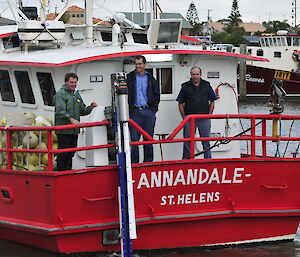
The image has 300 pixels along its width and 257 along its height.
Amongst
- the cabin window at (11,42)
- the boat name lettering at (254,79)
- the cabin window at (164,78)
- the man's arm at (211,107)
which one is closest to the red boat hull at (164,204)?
the man's arm at (211,107)

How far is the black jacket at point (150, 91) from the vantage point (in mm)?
12320

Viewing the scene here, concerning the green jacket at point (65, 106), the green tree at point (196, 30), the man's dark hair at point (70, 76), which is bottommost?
the green tree at point (196, 30)

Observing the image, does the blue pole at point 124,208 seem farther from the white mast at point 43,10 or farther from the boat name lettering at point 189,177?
the white mast at point 43,10

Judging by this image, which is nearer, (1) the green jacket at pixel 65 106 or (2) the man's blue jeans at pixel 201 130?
(1) the green jacket at pixel 65 106

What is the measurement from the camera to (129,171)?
1123cm

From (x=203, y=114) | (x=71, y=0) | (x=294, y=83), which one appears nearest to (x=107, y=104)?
(x=203, y=114)

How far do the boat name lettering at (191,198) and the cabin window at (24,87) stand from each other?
289cm

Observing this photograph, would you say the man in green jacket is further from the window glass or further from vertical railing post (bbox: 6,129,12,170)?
the window glass

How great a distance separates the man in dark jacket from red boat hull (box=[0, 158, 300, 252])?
814mm

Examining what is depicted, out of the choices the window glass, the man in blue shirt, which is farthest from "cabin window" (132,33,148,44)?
→ the man in blue shirt

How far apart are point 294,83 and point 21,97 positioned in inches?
1496

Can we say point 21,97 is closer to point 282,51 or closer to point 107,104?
point 107,104

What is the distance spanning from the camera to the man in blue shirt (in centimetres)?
1241

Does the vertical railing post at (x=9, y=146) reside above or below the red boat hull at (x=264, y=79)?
above
